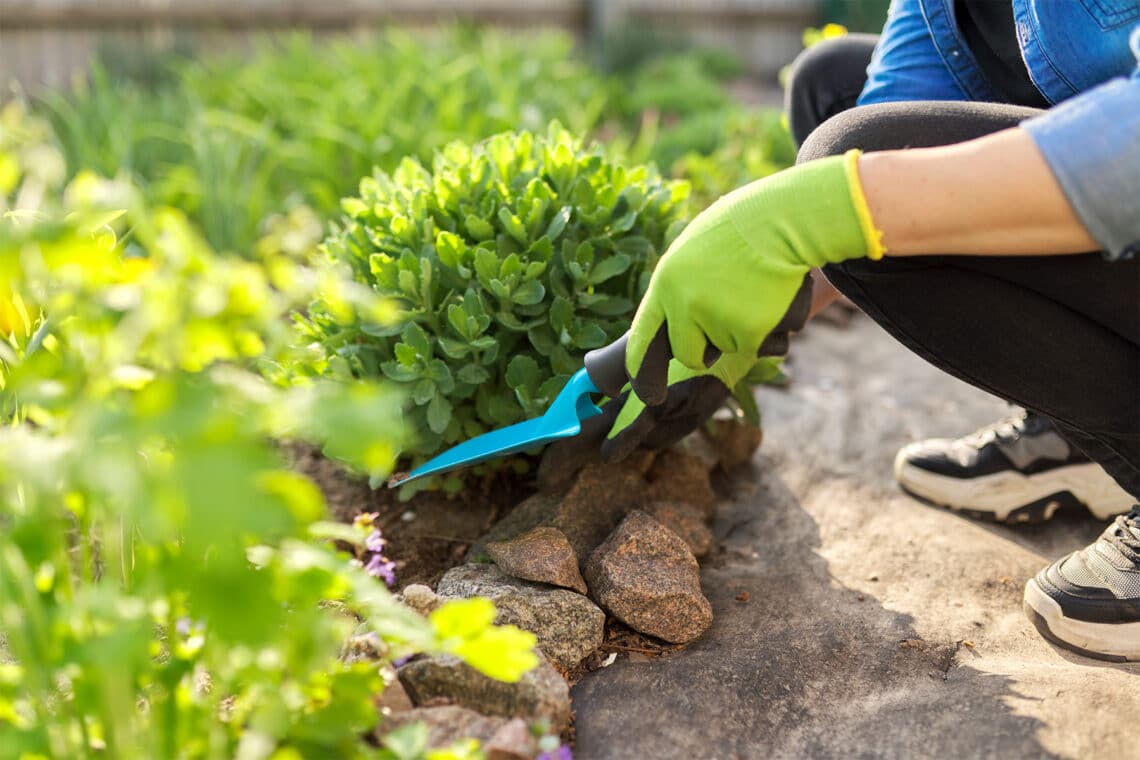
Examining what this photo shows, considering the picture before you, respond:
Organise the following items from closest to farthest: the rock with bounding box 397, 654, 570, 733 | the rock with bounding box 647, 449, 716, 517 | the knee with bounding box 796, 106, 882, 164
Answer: the rock with bounding box 397, 654, 570, 733
the knee with bounding box 796, 106, 882, 164
the rock with bounding box 647, 449, 716, 517

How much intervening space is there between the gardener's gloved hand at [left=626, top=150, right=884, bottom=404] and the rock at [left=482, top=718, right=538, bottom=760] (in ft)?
1.51

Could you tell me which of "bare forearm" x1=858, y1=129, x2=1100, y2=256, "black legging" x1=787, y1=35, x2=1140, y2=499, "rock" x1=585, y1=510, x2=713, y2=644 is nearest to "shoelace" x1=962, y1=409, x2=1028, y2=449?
"black legging" x1=787, y1=35, x2=1140, y2=499

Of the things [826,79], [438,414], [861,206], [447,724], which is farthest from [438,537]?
[826,79]

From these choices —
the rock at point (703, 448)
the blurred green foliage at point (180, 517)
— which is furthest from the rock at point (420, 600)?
the rock at point (703, 448)

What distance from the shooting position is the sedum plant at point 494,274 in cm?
154

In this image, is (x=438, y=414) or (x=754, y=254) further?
(x=438, y=414)

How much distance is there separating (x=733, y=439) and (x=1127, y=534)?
2.32ft

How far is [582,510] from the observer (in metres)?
1.57

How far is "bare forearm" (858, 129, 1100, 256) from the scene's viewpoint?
1027 mm

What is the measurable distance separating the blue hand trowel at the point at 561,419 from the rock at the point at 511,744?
0.45 m

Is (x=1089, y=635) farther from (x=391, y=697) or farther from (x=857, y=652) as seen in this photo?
(x=391, y=697)

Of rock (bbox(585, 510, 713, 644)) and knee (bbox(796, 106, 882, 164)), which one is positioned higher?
knee (bbox(796, 106, 882, 164))

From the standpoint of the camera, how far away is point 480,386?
5.36 ft

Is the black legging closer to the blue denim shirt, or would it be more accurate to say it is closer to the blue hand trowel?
the blue denim shirt
